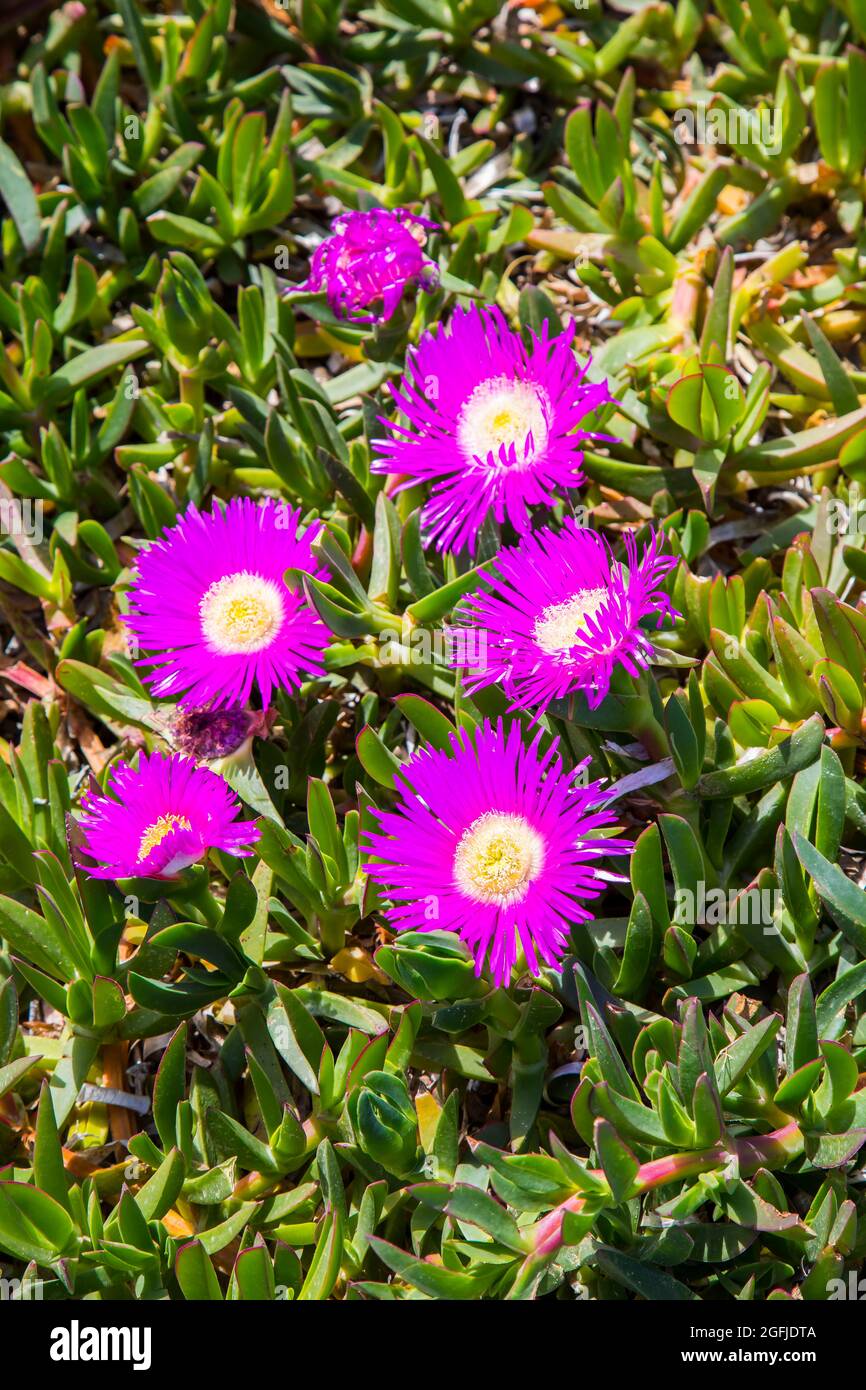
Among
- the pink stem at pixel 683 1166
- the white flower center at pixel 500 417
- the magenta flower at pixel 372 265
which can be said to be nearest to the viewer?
the pink stem at pixel 683 1166

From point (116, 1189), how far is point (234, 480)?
0.82m

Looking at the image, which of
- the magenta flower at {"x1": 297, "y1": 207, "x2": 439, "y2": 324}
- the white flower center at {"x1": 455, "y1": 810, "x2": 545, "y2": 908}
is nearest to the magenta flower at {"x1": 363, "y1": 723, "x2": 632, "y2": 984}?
the white flower center at {"x1": 455, "y1": 810, "x2": 545, "y2": 908}

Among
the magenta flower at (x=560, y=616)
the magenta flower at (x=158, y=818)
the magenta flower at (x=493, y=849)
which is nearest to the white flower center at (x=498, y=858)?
the magenta flower at (x=493, y=849)

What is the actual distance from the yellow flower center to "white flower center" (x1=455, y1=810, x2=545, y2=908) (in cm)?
28

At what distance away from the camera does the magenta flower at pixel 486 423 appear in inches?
51.7

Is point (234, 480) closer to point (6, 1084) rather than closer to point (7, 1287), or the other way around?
point (6, 1084)

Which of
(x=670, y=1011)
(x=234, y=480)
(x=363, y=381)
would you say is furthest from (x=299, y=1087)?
(x=363, y=381)

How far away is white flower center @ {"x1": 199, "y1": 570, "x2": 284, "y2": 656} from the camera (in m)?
1.33

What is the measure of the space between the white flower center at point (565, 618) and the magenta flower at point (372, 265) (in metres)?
0.44

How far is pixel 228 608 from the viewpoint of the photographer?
4.42ft

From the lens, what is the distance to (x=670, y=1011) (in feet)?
4.04

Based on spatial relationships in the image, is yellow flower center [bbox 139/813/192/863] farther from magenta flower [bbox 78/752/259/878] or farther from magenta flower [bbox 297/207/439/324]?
magenta flower [bbox 297/207/439/324]

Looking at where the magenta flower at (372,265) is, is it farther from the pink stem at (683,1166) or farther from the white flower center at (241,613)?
the pink stem at (683,1166)

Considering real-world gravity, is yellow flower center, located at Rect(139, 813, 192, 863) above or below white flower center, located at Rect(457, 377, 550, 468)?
below
